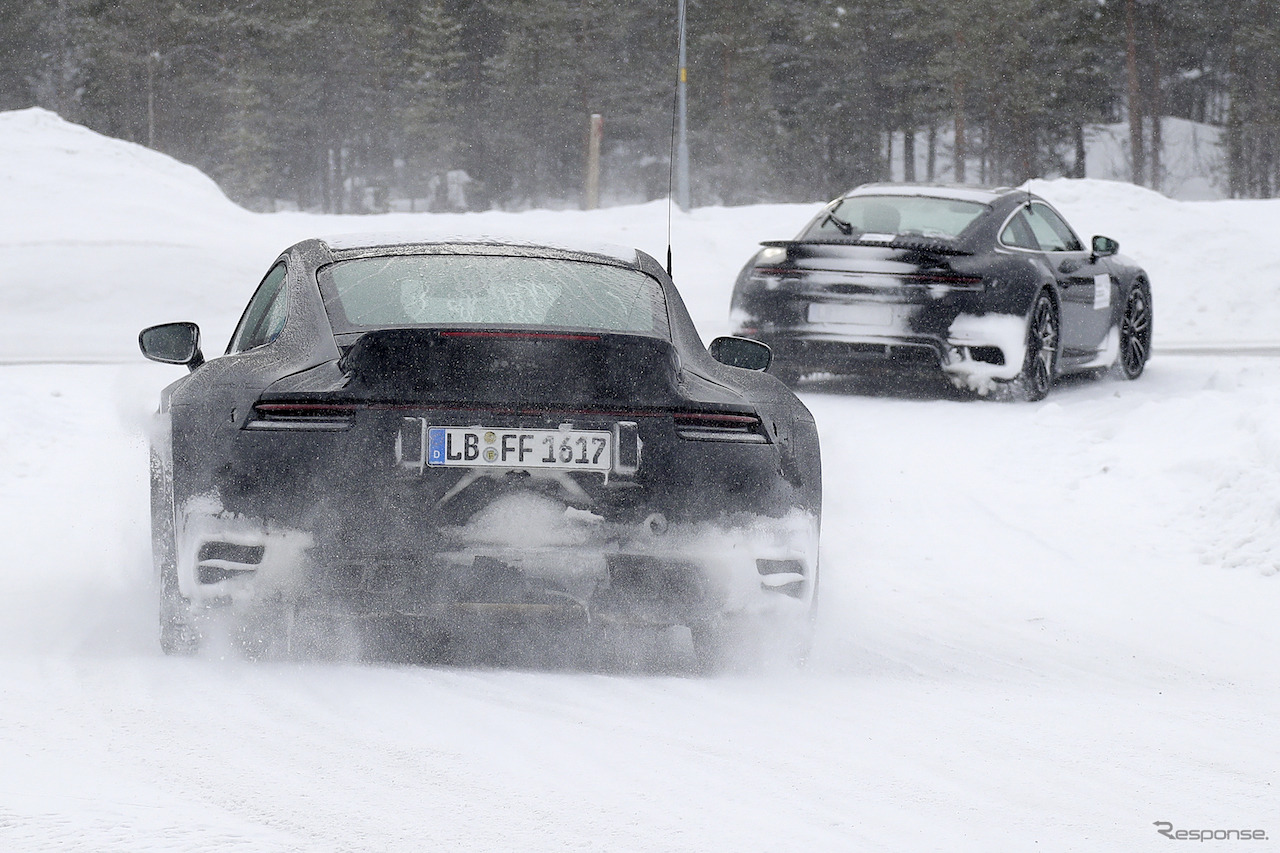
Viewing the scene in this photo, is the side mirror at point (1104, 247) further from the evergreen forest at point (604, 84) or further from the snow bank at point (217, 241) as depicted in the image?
the evergreen forest at point (604, 84)

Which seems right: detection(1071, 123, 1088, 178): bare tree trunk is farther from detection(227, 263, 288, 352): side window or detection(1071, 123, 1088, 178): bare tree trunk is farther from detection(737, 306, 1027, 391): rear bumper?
detection(227, 263, 288, 352): side window

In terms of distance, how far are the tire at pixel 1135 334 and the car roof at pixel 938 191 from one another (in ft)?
4.70

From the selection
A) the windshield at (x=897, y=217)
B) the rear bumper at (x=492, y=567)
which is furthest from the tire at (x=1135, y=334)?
the rear bumper at (x=492, y=567)

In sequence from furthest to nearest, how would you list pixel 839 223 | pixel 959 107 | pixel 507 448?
1. pixel 959 107
2. pixel 839 223
3. pixel 507 448

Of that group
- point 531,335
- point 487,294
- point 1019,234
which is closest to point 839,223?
point 1019,234

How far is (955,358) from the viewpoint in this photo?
436 inches

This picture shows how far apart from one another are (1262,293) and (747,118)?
37493mm

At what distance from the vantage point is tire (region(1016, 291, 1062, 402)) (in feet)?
36.6

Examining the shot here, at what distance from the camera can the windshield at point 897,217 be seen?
1158 cm

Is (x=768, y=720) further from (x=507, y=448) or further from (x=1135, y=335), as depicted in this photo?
(x=1135, y=335)

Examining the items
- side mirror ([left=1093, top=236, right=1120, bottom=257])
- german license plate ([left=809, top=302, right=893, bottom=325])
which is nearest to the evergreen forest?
side mirror ([left=1093, top=236, right=1120, bottom=257])

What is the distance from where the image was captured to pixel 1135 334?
13.1 m

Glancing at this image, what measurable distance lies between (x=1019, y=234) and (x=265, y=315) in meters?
7.24

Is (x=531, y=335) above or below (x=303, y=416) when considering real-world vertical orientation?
above
